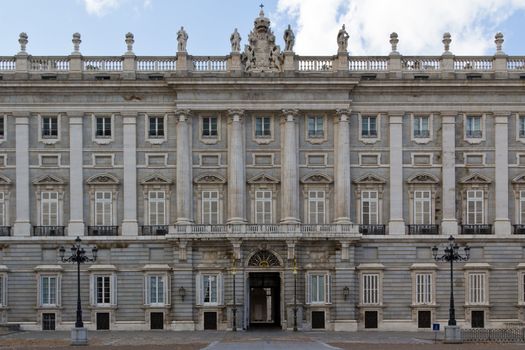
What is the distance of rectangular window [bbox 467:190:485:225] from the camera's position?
6825 cm

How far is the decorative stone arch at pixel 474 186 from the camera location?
2680 inches

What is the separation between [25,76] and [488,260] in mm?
34292

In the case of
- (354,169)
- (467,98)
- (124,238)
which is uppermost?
(467,98)

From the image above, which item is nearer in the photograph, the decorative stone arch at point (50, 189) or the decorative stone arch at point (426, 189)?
the decorative stone arch at point (50, 189)

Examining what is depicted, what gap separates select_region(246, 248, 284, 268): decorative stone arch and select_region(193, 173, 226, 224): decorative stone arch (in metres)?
3.42

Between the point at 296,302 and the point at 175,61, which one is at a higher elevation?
the point at 175,61

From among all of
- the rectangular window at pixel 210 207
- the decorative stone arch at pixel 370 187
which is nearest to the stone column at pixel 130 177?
the rectangular window at pixel 210 207

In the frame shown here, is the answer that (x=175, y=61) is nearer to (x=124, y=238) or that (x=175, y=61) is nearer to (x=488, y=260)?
(x=124, y=238)

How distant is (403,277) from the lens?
6762 centimetres

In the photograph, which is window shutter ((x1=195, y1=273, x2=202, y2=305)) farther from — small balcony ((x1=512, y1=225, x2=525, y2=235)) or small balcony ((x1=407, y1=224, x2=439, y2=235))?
small balcony ((x1=512, y1=225, x2=525, y2=235))

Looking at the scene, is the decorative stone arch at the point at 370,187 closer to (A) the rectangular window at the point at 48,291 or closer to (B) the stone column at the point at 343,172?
(B) the stone column at the point at 343,172

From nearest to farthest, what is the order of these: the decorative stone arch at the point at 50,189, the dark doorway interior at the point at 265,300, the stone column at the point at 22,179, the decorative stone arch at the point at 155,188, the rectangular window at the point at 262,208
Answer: the stone column at the point at 22,179 → the decorative stone arch at the point at 50,189 → the decorative stone arch at the point at 155,188 → the rectangular window at the point at 262,208 → the dark doorway interior at the point at 265,300

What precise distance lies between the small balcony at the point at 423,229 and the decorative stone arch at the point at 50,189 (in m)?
24.1

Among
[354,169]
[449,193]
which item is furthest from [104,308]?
[449,193]
